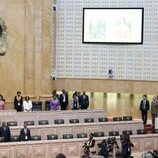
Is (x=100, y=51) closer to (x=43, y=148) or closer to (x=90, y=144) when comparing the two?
(x=90, y=144)

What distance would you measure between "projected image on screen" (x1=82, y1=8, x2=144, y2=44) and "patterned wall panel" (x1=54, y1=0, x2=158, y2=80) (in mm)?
293

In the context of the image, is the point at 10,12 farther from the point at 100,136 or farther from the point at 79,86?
the point at 100,136

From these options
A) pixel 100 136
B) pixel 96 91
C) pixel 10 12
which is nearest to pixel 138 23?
pixel 96 91

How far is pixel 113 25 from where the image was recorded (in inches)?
1095

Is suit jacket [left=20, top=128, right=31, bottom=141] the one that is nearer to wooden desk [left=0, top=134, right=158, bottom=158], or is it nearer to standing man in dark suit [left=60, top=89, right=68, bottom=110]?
wooden desk [left=0, top=134, right=158, bottom=158]

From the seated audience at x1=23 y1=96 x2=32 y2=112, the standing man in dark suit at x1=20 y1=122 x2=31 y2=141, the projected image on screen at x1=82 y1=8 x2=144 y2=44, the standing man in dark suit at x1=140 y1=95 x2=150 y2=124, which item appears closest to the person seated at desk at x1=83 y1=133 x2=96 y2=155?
the standing man in dark suit at x1=20 y1=122 x2=31 y2=141

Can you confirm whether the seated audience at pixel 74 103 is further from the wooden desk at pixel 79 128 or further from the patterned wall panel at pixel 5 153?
the patterned wall panel at pixel 5 153

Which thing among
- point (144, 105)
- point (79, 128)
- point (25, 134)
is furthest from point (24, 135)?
point (144, 105)

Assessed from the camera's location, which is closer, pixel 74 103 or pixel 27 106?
pixel 27 106

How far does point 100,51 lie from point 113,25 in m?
1.60

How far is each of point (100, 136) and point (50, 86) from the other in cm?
869

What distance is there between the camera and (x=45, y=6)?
90.9 feet

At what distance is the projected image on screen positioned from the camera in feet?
90.2

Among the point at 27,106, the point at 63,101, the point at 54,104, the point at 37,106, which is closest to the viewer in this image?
the point at 27,106
